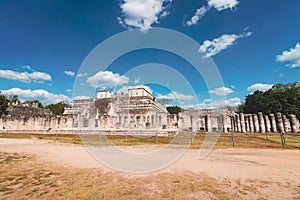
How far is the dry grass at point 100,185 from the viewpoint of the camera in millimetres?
4648

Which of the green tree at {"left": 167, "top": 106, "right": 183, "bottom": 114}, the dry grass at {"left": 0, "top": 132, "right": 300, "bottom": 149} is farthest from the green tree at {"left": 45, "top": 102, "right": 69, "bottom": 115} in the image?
the dry grass at {"left": 0, "top": 132, "right": 300, "bottom": 149}

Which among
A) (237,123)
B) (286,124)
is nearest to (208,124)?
(237,123)

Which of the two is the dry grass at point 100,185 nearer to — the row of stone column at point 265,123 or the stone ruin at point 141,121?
the stone ruin at point 141,121

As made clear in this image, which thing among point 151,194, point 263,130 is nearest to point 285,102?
point 263,130

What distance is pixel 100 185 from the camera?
5430mm

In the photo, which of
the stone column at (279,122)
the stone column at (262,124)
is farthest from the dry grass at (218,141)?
the stone column at (279,122)

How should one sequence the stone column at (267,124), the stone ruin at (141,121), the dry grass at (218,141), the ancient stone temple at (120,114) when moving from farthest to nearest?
the ancient stone temple at (120,114)
the stone column at (267,124)
the stone ruin at (141,121)
the dry grass at (218,141)

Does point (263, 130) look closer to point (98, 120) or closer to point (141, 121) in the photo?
point (141, 121)

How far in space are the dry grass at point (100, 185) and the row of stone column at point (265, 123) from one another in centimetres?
3862

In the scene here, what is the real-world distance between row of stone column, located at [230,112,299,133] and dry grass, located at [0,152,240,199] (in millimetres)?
38624

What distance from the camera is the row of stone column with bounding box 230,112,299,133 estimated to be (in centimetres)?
3512

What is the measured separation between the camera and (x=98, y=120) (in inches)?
1592

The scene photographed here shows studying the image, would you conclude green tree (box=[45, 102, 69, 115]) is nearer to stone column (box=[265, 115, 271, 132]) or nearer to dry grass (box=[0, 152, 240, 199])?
stone column (box=[265, 115, 271, 132])

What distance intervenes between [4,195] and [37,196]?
944mm
